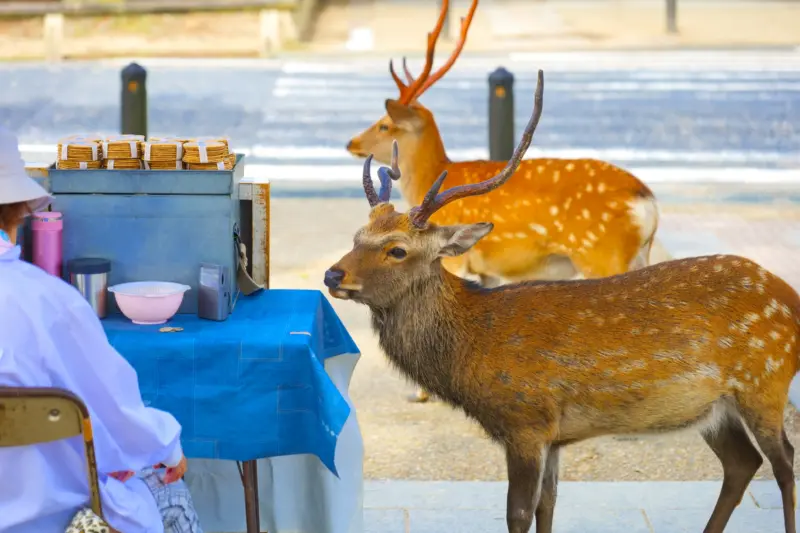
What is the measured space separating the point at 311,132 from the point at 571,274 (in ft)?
28.5

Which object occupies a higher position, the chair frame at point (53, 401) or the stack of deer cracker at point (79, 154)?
the stack of deer cracker at point (79, 154)

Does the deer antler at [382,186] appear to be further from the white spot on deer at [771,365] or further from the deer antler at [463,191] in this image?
the white spot on deer at [771,365]

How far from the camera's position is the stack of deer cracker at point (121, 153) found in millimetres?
4445

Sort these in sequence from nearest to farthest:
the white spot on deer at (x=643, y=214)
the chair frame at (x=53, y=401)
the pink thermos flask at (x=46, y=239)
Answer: the chair frame at (x=53, y=401) → the pink thermos flask at (x=46, y=239) → the white spot on deer at (x=643, y=214)

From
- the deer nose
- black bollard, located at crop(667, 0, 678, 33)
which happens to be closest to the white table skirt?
the deer nose

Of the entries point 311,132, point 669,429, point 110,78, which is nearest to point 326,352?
point 669,429

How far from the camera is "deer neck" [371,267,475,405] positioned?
4465 mm

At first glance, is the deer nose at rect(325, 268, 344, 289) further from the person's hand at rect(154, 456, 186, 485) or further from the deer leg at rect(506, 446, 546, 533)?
the person's hand at rect(154, 456, 186, 485)

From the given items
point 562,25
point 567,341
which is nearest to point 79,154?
point 567,341

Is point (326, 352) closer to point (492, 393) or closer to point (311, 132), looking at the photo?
point (492, 393)

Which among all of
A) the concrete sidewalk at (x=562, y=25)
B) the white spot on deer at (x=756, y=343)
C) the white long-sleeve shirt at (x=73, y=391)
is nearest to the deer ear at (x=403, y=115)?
the white spot on deer at (x=756, y=343)

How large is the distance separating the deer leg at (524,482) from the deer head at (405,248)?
2.20 feet

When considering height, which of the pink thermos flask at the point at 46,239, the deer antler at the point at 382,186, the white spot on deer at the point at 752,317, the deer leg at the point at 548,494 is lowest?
the deer leg at the point at 548,494

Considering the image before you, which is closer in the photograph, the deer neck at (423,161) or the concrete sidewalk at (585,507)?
the concrete sidewalk at (585,507)
